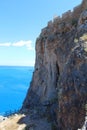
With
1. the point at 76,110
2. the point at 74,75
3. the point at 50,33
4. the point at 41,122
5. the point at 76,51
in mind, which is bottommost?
the point at 41,122

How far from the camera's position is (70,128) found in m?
20.4

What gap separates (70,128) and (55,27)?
78.5 ft

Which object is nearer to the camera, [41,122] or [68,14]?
[41,122]

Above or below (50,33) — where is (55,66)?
below

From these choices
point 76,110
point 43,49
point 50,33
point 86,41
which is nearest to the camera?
point 76,110

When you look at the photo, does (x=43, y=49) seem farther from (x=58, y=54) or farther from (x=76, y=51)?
(x=76, y=51)

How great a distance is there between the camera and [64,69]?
23891mm

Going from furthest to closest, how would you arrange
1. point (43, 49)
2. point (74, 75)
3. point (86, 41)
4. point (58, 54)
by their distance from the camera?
point (43, 49), point (58, 54), point (86, 41), point (74, 75)

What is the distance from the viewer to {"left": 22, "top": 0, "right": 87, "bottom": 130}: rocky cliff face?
66.8ft

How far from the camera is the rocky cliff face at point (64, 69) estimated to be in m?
20.4

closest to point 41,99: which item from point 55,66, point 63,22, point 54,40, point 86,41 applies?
point 55,66

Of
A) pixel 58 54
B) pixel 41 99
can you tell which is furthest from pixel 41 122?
pixel 41 99

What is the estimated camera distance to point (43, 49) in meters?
47.0

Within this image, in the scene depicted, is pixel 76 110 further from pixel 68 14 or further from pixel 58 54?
pixel 68 14
